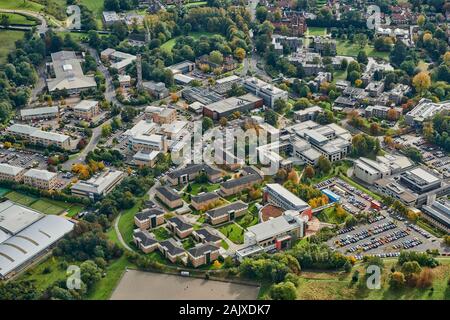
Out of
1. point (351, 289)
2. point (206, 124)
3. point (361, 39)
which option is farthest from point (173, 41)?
point (351, 289)

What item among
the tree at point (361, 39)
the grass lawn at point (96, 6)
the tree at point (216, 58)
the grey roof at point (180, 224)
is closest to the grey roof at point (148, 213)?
the grey roof at point (180, 224)

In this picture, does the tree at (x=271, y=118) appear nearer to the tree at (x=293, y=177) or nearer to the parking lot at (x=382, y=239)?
the tree at (x=293, y=177)

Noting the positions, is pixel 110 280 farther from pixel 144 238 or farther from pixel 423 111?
pixel 423 111

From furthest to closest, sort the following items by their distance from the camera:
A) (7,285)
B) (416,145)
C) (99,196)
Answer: (416,145) < (99,196) < (7,285)

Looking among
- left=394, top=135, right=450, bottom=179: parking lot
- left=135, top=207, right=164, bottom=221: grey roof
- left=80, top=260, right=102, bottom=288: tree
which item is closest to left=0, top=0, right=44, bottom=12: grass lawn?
left=135, top=207, right=164, bottom=221: grey roof

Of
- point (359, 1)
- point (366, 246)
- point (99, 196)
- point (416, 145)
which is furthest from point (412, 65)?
point (99, 196)

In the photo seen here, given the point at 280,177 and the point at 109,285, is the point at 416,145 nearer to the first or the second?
the point at 280,177
